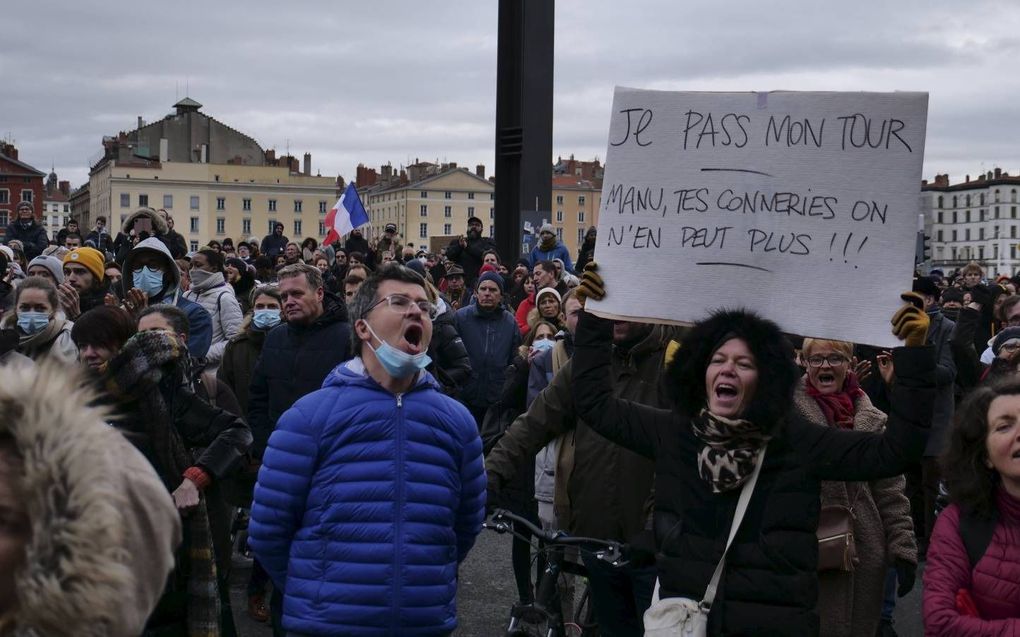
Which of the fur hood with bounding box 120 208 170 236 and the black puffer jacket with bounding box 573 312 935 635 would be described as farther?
the fur hood with bounding box 120 208 170 236

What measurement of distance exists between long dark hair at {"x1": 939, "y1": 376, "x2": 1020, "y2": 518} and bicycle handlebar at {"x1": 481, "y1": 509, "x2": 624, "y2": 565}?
51.4 inches

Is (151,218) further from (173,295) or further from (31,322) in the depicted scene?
(31,322)

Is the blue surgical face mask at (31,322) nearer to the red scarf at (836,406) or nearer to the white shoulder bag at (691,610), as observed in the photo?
the red scarf at (836,406)

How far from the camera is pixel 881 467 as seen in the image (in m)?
4.00

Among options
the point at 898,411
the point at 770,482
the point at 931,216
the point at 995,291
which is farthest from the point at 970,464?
the point at 931,216

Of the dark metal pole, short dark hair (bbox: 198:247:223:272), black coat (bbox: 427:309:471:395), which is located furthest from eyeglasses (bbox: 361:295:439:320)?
the dark metal pole

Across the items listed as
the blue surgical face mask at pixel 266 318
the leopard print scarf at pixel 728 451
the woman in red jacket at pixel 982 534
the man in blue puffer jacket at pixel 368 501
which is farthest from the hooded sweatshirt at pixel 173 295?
the woman in red jacket at pixel 982 534

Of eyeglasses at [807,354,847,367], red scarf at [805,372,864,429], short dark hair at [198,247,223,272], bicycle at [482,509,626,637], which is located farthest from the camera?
short dark hair at [198,247,223,272]

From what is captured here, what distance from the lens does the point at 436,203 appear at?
150250 mm

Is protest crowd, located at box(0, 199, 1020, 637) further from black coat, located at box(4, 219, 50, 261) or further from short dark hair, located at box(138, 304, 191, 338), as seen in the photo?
black coat, located at box(4, 219, 50, 261)

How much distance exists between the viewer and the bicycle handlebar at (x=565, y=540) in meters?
4.98

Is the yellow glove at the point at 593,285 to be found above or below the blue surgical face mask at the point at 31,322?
above

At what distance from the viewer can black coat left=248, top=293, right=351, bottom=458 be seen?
24.1 ft

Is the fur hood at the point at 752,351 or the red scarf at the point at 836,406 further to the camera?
the red scarf at the point at 836,406
